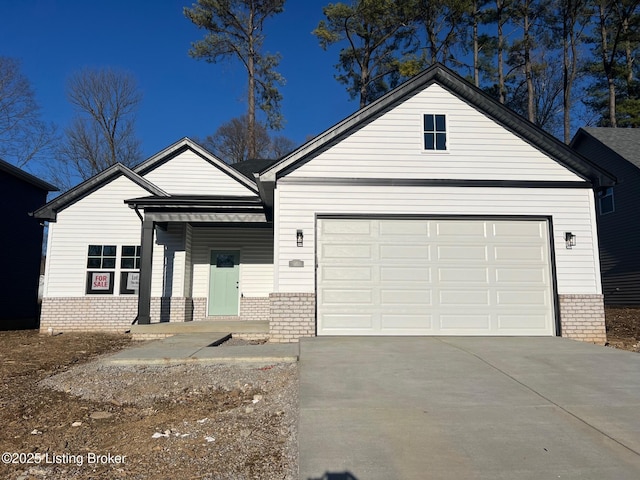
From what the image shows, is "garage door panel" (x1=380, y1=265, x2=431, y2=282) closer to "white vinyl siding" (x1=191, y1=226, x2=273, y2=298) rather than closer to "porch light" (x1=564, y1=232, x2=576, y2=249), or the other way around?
"porch light" (x1=564, y1=232, x2=576, y2=249)


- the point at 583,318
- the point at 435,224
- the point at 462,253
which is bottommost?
the point at 583,318

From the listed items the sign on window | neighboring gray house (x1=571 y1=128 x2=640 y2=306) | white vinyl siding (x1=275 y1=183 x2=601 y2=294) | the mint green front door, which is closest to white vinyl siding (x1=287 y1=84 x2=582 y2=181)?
white vinyl siding (x1=275 y1=183 x2=601 y2=294)

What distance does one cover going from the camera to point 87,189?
13.0 metres

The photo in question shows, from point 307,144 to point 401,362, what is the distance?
16.2ft

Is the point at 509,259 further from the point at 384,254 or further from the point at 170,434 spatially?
the point at 170,434

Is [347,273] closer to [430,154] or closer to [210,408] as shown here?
[430,154]

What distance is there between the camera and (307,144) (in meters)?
9.30

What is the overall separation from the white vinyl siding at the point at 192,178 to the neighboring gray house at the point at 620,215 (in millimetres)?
13835

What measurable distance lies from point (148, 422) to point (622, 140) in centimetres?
2038

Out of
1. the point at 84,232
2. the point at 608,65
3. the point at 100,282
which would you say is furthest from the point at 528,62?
the point at 100,282

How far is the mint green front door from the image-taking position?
532 inches

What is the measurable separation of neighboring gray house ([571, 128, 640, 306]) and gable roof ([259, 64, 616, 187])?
8.72 m

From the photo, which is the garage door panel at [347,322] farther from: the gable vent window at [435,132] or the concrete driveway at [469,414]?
the gable vent window at [435,132]

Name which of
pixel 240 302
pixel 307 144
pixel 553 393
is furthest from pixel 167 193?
pixel 553 393
